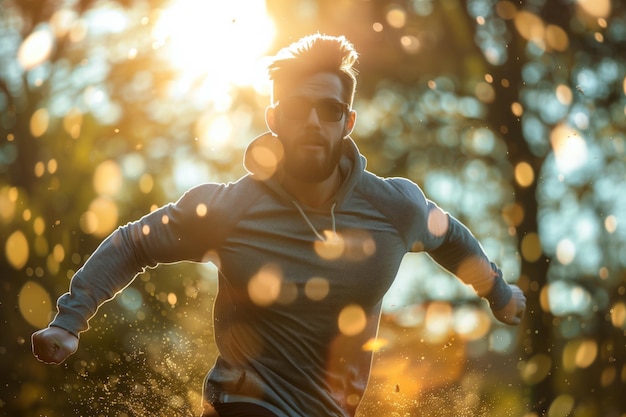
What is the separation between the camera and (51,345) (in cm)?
328

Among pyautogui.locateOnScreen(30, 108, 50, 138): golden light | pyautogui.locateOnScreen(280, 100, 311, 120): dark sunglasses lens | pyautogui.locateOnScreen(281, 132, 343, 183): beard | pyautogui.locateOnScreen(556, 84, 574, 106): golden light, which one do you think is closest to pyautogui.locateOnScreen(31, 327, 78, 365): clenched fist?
→ pyautogui.locateOnScreen(281, 132, 343, 183): beard

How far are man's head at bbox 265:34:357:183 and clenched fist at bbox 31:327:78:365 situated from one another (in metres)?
1.10

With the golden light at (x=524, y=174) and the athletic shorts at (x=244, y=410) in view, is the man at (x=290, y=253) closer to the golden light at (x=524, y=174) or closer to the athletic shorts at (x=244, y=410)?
the athletic shorts at (x=244, y=410)

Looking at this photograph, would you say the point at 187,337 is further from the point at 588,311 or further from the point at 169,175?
the point at 588,311

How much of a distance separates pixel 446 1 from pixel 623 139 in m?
2.73

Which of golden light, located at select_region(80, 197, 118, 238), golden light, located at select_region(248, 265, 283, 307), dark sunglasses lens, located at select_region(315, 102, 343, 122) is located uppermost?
dark sunglasses lens, located at select_region(315, 102, 343, 122)

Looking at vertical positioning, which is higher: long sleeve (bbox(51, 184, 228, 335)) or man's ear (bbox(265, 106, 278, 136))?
man's ear (bbox(265, 106, 278, 136))

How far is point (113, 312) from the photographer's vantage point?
11469 mm

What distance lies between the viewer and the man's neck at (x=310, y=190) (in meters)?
3.51

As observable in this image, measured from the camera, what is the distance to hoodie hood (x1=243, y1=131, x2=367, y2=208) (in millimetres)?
3545

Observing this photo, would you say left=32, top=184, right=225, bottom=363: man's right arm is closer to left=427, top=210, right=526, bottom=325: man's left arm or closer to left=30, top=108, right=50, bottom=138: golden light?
left=427, top=210, right=526, bottom=325: man's left arm

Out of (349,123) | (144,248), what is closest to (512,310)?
(349,123)

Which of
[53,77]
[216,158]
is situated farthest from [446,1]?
[53,77]

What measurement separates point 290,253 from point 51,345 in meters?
0.97
